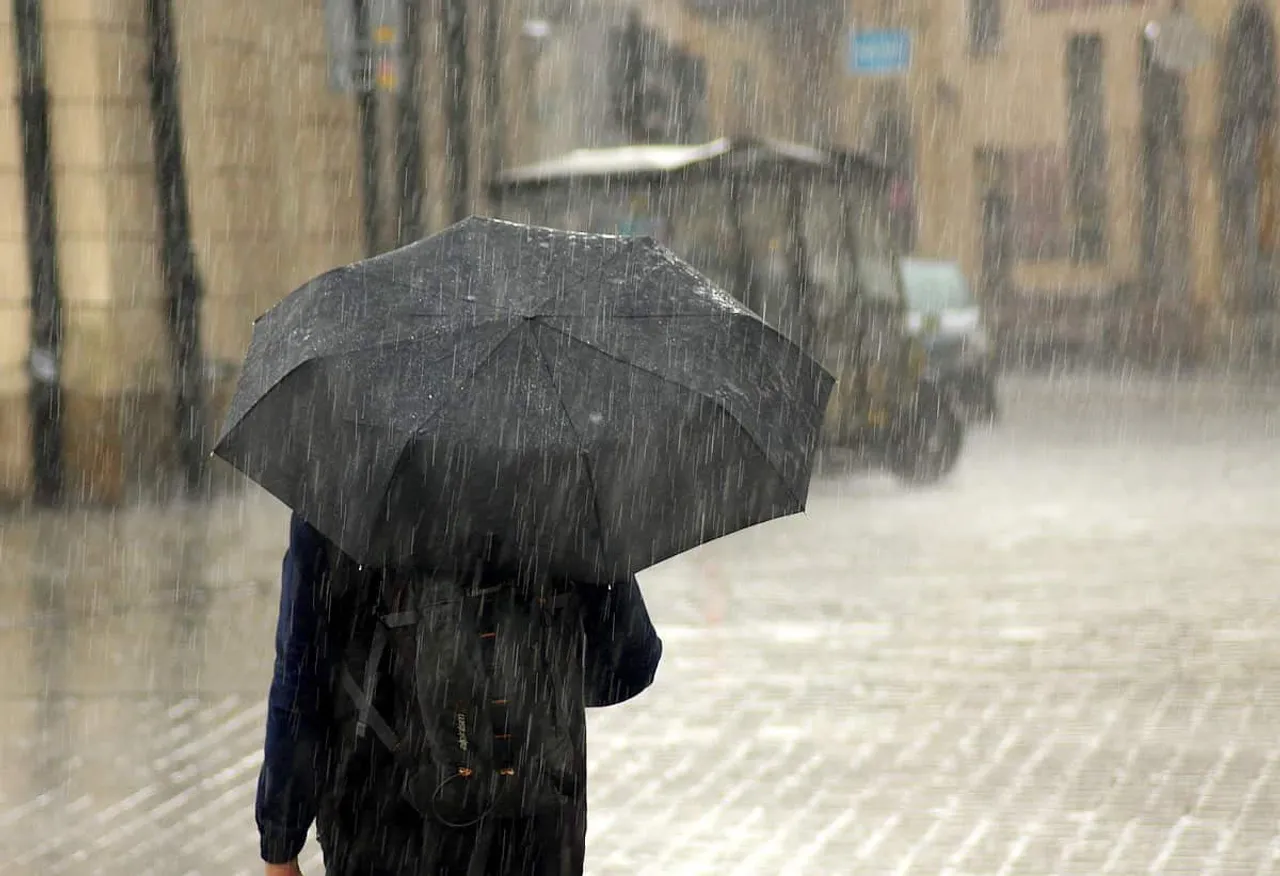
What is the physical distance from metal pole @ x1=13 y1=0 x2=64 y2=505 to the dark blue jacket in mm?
11660

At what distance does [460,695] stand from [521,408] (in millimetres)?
374

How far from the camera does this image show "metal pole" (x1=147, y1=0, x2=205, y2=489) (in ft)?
48.0

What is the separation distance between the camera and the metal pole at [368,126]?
15.4 meters

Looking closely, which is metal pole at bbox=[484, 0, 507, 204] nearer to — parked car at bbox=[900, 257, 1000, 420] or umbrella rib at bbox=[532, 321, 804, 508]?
parked car at bbox=[900, 257, 1000, 420]

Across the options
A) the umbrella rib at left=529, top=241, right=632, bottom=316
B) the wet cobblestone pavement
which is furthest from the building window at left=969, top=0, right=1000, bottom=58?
the umbrella rib at left=529, top=241, right=632, bottom=316

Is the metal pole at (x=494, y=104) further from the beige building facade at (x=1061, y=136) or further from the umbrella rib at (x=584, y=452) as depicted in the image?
the umbrella rib at (x=584, y=452)

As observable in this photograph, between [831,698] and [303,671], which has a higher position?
[303,671]

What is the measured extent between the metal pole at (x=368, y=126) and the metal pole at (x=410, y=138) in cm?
24

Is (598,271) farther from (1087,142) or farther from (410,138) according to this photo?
(1087,142)

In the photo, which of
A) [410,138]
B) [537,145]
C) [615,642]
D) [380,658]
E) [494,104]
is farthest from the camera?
[537,145]

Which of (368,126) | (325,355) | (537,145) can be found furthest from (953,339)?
(325,355)

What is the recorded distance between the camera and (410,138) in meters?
16.4

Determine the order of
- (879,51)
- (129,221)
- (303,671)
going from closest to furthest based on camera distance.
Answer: (303,671), (129,221), (879,51)

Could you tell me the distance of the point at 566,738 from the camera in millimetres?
2691
